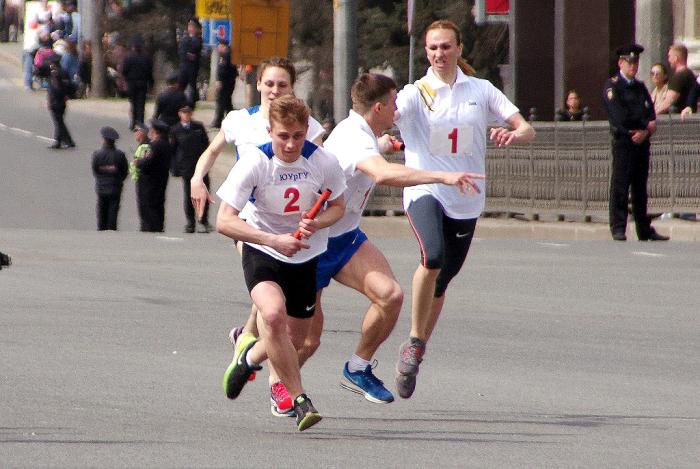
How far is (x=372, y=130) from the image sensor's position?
28.6 feet

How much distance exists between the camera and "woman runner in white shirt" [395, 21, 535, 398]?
9102 millimetres

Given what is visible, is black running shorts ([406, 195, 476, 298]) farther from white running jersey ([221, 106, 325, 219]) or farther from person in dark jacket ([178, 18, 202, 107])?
person in dark jacket ([178, 18, 202, 107])

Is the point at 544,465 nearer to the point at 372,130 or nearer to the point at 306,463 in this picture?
the point at 306,463

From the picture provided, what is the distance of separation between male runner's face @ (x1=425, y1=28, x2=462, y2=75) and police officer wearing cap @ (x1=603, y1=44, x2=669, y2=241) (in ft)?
30.1

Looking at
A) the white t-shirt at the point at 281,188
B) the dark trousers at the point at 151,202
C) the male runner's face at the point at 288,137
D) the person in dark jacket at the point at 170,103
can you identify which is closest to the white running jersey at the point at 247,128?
the white t-shirt at the point at 281,188

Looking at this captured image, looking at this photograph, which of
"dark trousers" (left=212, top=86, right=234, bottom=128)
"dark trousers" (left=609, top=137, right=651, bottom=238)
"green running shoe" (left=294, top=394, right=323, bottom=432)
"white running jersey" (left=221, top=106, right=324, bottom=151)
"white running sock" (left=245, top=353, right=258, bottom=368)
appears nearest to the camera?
"green running shoe" (left=294, top=394, right=323, bottom=432)

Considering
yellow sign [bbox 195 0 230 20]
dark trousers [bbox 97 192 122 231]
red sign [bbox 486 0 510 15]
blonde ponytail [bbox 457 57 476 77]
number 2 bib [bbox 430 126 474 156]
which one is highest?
yellow sign [bbox 195 0 230 20]

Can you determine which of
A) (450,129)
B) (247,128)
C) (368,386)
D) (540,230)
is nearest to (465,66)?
(450,129)

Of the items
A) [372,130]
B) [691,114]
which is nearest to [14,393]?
[372,130]

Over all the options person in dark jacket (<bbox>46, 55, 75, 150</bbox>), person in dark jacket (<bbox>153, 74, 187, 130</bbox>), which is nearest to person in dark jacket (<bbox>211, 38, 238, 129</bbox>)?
person in dark jacket (<bbox>46, 55, 75, 150</bbox>)

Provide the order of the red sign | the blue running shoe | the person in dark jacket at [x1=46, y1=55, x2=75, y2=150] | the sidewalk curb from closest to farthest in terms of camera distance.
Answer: the blue running shoe → the sidewalk curb → the red sign → the person in dark jacket at [x1=46, y1=55, x2=75, y2=150]

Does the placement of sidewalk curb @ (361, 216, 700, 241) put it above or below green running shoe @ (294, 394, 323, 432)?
below

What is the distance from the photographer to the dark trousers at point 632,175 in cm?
1891

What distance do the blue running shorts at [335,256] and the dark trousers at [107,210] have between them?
16.5 m
